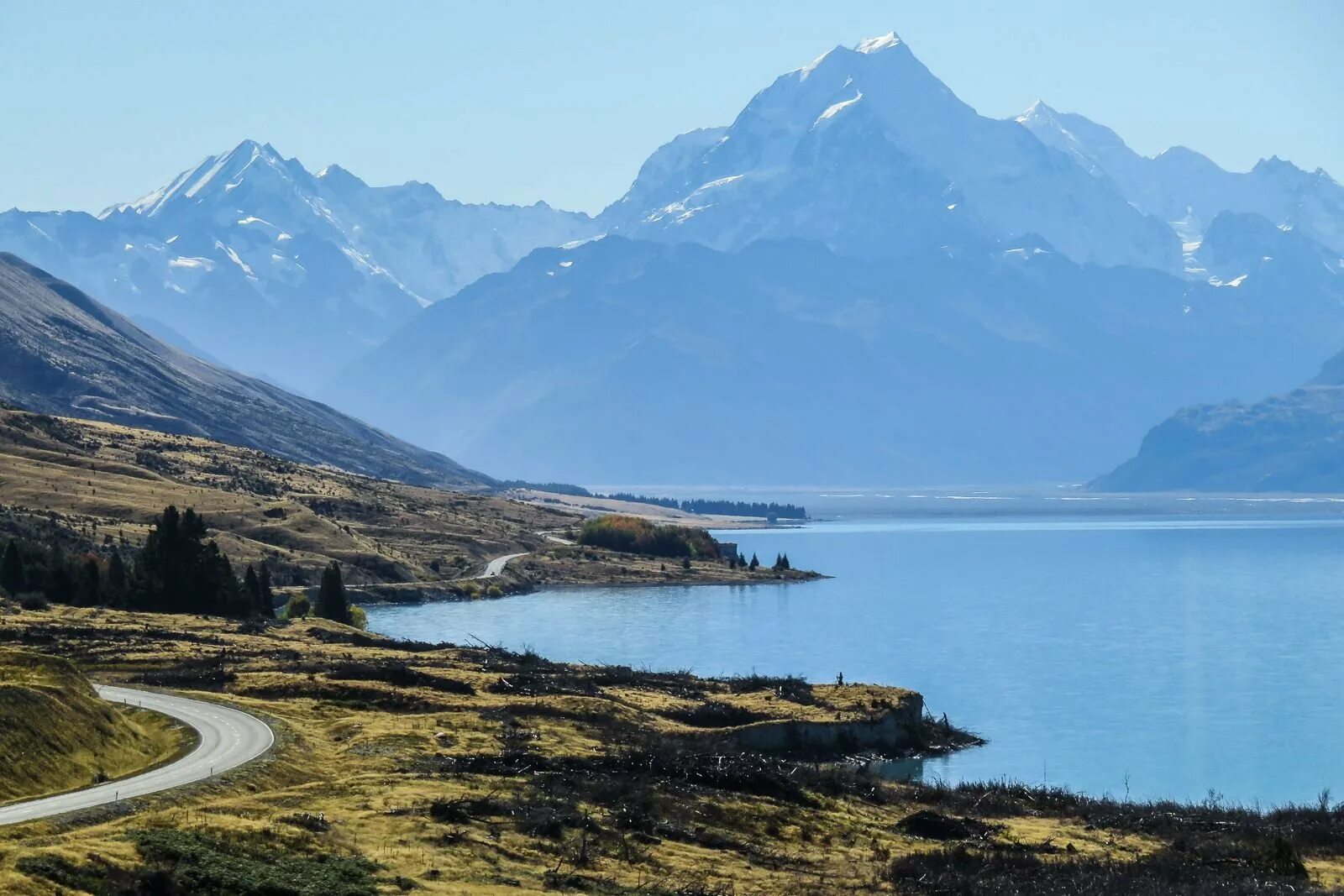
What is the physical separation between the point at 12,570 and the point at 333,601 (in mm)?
24983

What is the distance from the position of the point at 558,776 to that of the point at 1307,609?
143380 millimetres

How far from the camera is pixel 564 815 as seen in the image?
49719mm

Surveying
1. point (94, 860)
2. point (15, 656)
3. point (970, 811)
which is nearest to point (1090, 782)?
point (970, 811)

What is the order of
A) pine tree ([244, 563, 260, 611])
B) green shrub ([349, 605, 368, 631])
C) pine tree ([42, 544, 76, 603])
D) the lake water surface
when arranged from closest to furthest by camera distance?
1. the lake water surface
2. pine tree ([42, 544, 76, 603])
3. pine tree ([244, 563, 260, 611])
4. green shrub ([349, 605, 368, 631])

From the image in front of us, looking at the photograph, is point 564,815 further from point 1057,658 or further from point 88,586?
point 1057,658

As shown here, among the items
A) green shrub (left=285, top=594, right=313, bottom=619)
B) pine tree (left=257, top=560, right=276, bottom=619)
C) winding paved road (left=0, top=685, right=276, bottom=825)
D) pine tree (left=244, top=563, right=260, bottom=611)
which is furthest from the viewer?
green shrub (left=285, top=594, right=313, bottom=619)

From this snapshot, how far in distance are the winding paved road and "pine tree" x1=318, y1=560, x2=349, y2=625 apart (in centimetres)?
6029

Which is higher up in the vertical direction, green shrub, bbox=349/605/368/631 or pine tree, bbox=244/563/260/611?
pine tree, bbox=244/563/260/611

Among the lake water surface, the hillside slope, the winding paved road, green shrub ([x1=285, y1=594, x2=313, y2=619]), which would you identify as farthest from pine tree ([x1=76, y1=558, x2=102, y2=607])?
the hillside slope

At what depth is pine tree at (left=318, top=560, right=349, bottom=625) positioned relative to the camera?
422ft

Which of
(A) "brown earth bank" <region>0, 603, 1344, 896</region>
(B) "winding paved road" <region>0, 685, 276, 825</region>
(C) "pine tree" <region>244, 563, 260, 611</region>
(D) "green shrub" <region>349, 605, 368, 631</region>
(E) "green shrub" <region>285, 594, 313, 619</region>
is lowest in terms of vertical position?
(A) "brown earth bank" <region>0, 603, 1344, 896</region>

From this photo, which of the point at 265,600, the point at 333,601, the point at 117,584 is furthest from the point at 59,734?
the point at 333,601

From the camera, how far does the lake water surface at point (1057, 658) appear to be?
92.5 meters

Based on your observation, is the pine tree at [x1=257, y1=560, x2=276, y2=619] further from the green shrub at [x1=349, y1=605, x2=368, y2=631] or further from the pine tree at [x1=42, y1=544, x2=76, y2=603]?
the pine tree at [x1=42, y1=544, x2=76, y2=603]
